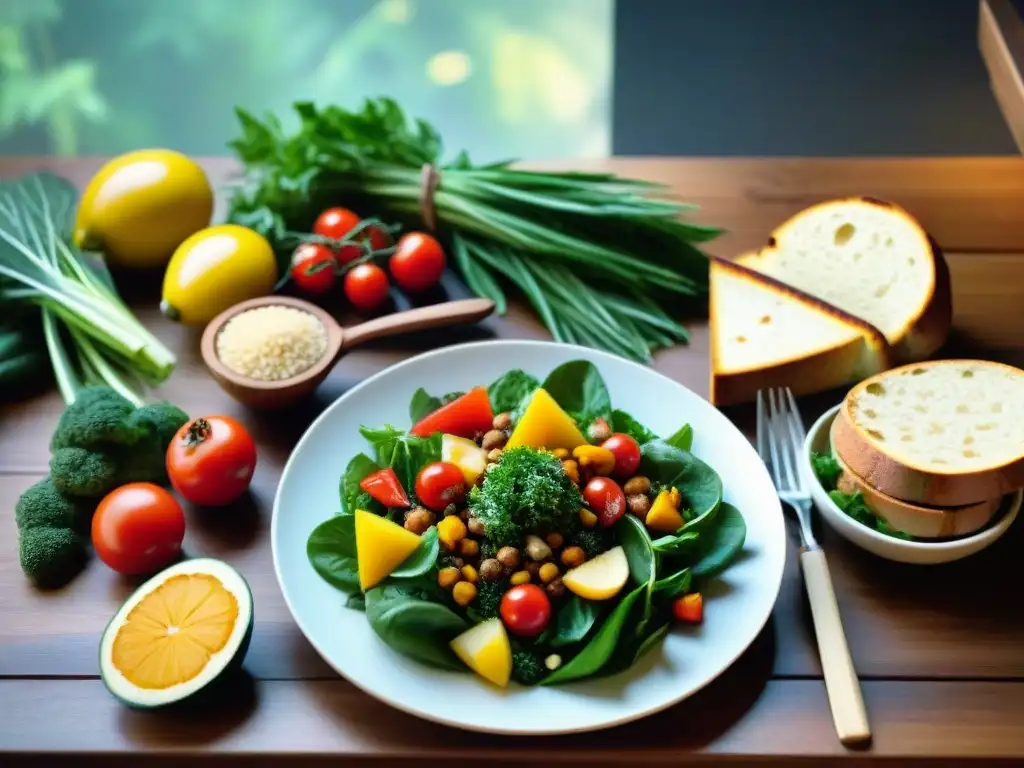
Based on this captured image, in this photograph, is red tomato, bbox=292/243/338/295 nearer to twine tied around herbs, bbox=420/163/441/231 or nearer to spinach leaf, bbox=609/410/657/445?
twine tied around herbs, bbox=420/163/441/231

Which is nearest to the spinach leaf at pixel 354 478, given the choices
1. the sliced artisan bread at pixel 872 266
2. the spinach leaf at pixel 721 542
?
the spinach leaf at pixel 721 542

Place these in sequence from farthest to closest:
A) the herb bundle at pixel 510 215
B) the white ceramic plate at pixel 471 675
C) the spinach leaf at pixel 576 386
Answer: the herb bundle at pixel 510 215 < the spinach leaf at pixel 576 386 < the white ceramic plate at pixel 471 675

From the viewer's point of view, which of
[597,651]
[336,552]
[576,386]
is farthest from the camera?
[576,386]

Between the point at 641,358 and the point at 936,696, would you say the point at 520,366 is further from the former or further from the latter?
the point at 936,696

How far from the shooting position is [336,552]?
Answer: 139cm

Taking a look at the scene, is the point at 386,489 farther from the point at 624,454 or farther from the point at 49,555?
the point at 49,555

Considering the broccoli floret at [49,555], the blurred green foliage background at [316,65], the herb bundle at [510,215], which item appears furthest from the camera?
the blurred green foliage background at [316,65]

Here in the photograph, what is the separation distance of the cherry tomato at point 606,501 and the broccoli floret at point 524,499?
1.0 inches

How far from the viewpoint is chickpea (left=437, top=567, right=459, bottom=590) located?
1.32m

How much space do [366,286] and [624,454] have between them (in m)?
0.68

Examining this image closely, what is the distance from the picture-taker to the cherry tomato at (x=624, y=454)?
4.79 feet

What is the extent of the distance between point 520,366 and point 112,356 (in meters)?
0.76

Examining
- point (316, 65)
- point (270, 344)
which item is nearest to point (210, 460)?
point (270, 344)

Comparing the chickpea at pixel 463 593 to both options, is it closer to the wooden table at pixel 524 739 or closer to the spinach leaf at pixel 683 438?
the wooden table at pixel 524 739
